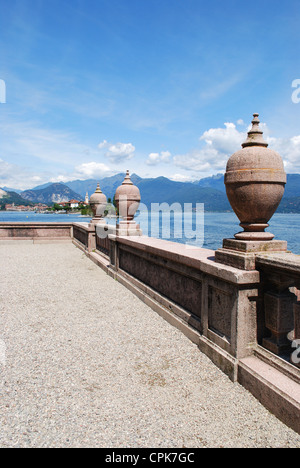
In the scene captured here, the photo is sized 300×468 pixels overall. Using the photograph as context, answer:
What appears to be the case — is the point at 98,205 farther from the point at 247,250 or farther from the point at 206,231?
the point at 206,231

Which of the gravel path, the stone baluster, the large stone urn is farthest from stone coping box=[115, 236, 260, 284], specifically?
the stone baluster

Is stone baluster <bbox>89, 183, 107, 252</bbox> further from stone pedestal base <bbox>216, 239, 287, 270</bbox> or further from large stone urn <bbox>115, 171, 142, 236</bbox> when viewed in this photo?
stone pedestal base <bbox>216, 239, 287, 270</bbox>

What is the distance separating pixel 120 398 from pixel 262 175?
2735mm

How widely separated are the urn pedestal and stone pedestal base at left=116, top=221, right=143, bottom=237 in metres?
5.01

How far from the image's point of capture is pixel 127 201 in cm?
877

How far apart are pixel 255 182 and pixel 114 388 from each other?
268 centimetres

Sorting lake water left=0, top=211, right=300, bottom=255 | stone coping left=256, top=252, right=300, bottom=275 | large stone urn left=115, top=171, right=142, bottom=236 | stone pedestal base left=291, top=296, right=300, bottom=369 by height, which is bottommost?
lake water left=0, top=211, right=300, bottom=255

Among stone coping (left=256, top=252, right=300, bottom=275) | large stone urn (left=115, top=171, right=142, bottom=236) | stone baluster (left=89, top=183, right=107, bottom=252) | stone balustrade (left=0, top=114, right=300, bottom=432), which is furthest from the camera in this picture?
stone baluster (left=89, top=183, right=107, bottom=252)

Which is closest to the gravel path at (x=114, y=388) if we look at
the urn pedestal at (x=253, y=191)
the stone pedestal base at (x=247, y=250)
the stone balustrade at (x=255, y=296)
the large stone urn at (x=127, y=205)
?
the stone balustrade at (x=255, y=296)

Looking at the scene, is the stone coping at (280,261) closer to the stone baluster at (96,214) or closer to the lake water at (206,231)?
the lake water at (206,231)

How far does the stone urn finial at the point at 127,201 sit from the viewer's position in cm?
877

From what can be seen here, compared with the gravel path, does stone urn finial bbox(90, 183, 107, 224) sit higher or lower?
higher

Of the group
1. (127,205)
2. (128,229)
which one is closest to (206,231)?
(127,205)

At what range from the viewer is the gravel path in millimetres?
2689
